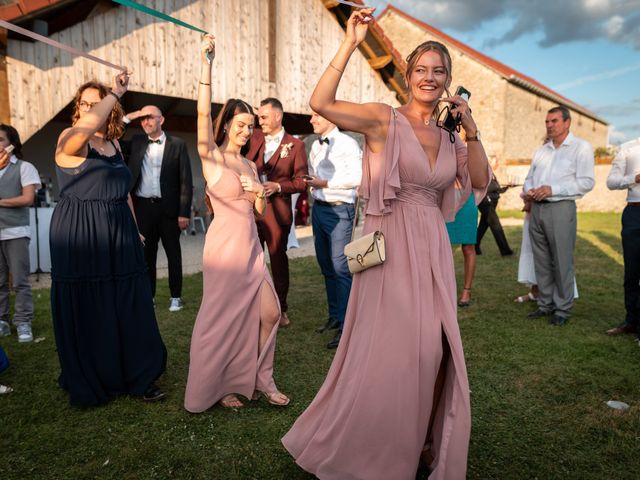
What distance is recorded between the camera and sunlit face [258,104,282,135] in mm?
5328

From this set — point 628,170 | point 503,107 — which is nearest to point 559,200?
point 628,170

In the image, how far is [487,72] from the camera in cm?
2506

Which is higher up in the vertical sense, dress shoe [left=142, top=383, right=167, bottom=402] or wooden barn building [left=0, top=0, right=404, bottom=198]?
wooden barn building [left=0, top=0, right=404, bottom=198]

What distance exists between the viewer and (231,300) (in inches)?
134

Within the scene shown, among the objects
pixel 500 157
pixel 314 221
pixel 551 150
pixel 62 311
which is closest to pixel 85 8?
pixel 314 221

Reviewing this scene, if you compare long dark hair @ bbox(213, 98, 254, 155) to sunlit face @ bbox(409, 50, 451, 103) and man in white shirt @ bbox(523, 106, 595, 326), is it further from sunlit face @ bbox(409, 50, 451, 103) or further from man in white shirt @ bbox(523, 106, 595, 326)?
man in white shirt @ bbox(523, 106, 595, 326)

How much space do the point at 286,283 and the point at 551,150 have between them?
141 inches

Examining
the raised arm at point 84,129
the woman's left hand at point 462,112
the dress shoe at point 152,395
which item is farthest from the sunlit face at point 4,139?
the woman's left hand at point 462,112

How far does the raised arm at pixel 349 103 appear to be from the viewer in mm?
2115

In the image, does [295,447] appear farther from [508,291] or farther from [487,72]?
[487,72]

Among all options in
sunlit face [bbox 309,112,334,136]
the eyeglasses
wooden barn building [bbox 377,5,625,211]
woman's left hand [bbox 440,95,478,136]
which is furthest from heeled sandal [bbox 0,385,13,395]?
wooden barn building [bbox 377,5,625,211]

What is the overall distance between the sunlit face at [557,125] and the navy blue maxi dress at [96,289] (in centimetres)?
468

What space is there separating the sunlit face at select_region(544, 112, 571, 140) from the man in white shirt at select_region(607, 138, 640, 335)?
622 millimetres

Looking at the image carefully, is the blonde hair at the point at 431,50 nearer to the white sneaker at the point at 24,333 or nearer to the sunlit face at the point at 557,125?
the sunlit face at the point at 557,125
